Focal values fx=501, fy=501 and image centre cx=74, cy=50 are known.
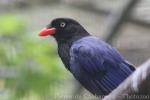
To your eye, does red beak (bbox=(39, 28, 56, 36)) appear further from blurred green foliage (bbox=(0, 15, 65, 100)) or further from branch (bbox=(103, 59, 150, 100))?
branch (bbox=(103, 59, 150, 100))

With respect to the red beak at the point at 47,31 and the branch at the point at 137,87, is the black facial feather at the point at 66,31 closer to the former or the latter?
the red beak at the point at 47,31

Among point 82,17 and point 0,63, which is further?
point 82,17

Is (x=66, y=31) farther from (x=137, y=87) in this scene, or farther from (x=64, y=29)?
(x=137, y=87)

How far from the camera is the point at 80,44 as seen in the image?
127 inches

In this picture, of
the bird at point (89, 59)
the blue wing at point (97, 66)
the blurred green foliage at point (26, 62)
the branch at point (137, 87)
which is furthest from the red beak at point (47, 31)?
the branch at point (137, 87)

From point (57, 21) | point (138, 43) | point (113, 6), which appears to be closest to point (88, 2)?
point (113, 6)

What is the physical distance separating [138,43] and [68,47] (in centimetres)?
257

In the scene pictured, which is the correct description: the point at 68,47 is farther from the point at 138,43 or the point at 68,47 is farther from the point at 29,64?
the point at 138,43

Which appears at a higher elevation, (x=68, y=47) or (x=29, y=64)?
(x=68, y=47)

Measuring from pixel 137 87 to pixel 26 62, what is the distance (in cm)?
271

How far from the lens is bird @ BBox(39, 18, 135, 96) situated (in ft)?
9.95

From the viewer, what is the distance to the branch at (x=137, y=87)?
4.41 feet

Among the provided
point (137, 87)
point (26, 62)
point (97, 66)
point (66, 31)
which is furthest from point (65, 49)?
point (137, 87)

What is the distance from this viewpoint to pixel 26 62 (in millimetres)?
4027
